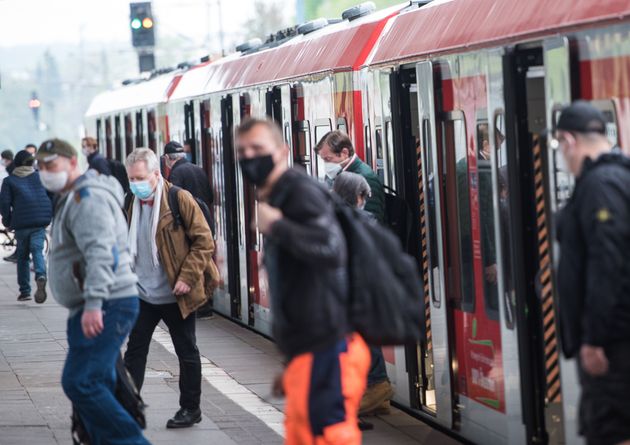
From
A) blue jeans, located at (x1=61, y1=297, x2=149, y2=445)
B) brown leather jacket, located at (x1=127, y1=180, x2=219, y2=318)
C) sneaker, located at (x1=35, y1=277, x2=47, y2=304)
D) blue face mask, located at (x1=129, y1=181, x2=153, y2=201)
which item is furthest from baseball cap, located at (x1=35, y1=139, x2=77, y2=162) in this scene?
sneaker, located at (x1=35, y1=277, x2=47, y2=304)

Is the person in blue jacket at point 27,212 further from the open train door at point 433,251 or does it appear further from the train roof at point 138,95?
the open train door at point 433,251

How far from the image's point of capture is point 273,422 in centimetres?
962

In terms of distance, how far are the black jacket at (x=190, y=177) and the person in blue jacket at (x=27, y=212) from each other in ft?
8.78

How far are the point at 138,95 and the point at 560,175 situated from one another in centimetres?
1679

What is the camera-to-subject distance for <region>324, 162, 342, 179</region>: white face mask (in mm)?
9719

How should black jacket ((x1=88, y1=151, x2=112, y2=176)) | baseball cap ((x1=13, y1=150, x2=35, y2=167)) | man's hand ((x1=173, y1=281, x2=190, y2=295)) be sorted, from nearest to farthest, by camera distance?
1. man's hand ((x1=173, y1=281, x2=190, y2=295))
2. black jacket ((x1=88, y1=151, x2=112, y2=176))
3. baseball cap ((x1=13, y1=150, x2=35, y2=167))

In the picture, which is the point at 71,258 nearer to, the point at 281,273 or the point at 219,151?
the point at 281,273

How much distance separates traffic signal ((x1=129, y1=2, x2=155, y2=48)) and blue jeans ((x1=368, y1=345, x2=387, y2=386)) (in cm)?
1853

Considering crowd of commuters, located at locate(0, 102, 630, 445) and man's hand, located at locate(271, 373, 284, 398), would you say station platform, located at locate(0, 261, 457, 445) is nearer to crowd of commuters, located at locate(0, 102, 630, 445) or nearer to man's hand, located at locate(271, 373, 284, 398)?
crowd of commuters, located at locate(0, 102, 630, 445)

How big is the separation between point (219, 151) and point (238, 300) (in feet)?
5.18

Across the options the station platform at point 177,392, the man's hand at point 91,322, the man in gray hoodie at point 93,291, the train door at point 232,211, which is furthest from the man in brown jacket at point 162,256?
the train door at point 232,211

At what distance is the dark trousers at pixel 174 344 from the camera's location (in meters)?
9.15

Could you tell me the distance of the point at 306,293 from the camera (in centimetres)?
555

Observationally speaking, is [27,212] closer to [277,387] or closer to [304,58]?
[304,58]
